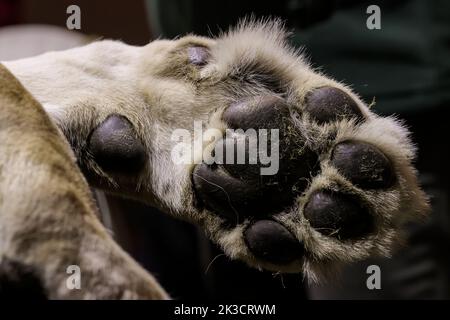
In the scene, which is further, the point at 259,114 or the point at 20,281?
the point at 259,114

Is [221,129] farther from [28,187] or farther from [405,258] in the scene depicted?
[405,258]

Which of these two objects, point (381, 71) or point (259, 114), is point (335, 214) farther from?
point (381, 71)

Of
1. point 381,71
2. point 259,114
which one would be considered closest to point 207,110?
point 259,114

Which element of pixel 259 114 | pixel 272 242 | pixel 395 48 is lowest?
pixel 272 242

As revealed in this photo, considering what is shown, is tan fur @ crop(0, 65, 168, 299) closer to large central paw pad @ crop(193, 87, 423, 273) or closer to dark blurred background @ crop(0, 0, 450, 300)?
large central paw pad @ crop(193, 87, 423, 273)

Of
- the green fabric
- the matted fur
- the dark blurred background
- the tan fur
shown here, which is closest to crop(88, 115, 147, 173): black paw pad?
the matted fur
